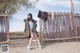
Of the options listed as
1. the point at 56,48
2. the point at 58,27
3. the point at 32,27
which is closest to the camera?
the point at 32,27

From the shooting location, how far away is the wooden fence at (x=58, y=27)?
16.5 meters

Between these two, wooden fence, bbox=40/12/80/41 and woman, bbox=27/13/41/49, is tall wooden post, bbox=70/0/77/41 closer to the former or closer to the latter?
wooden fence, bbox=40/12/80/41

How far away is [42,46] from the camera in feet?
52.1

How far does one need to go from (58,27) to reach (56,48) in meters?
1.75

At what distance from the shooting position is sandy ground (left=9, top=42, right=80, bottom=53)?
48.7 ft

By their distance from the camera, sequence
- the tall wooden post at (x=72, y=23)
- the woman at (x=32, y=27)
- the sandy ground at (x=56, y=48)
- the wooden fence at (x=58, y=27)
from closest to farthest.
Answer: the sandy ground at (x=56, y=48) < the woman at (x=32, y=27) < the wooden fence at (x=58, y=27) < the tall wooden post at (x=72, y=23)

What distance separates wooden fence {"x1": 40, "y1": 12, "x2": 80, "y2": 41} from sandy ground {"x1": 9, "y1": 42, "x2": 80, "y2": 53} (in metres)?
0.62

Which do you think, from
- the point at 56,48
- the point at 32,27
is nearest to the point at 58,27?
the point at 56,48

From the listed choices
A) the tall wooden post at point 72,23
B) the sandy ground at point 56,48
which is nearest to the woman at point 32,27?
the sandy ground at point 56,48

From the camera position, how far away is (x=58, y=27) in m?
16.8

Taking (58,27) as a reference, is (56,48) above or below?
below

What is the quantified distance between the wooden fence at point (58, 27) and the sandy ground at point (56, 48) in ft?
2.05

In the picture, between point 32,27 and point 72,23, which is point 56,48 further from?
point 72,23

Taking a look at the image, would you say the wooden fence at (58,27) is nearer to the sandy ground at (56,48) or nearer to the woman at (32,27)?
the sandy ground at (56,48)
